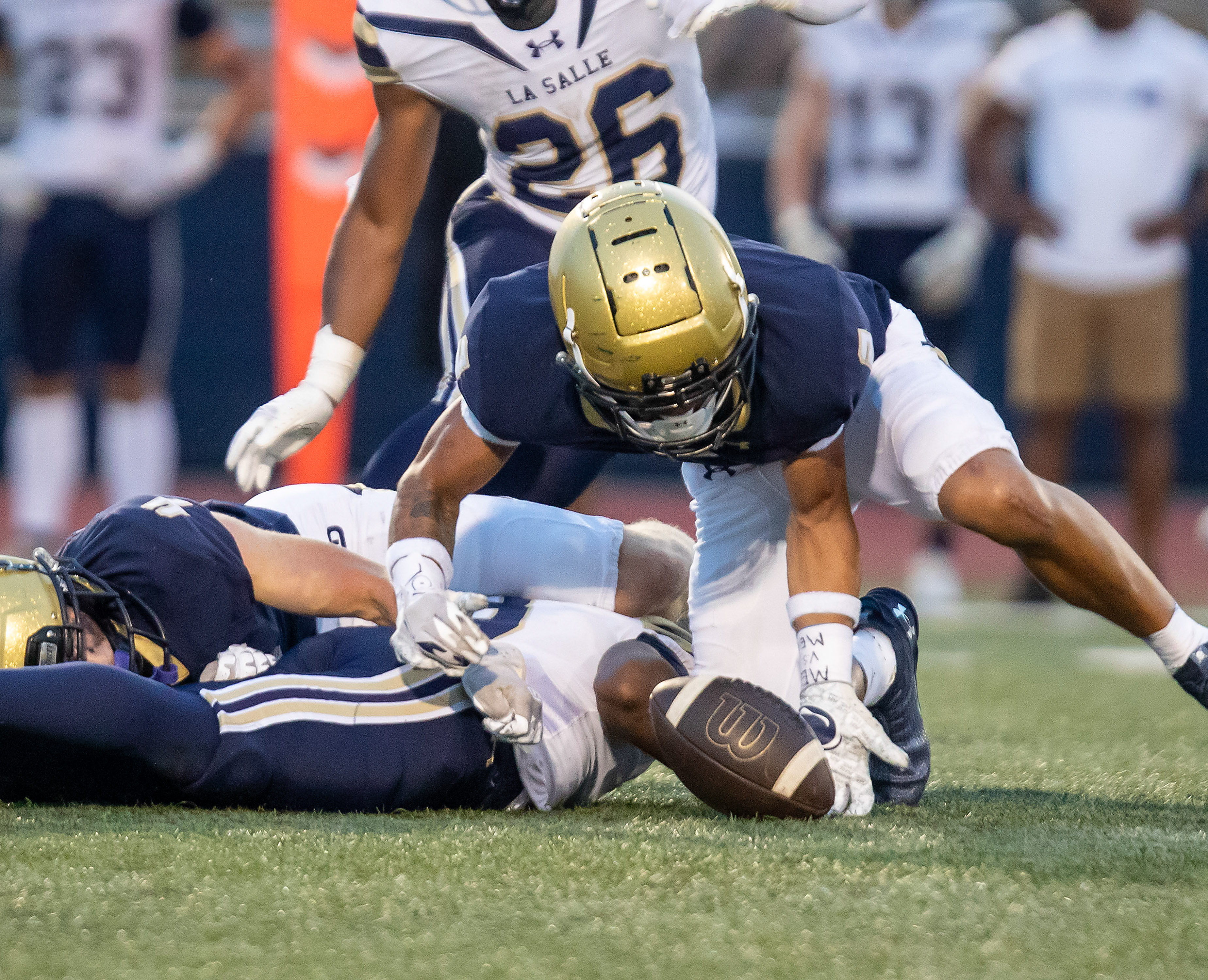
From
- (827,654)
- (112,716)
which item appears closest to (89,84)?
(112,716)

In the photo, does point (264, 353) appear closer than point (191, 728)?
No

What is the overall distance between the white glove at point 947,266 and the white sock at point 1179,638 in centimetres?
329

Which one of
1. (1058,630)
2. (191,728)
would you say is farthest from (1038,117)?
(191,728)

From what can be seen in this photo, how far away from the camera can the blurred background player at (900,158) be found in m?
5.82

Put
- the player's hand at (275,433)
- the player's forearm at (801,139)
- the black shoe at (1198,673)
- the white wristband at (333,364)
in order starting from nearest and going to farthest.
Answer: the black shoe at (1198,673) → the player's hand at (275,433) → the white wristband at (333,364) → the player's forearm at (801,139)

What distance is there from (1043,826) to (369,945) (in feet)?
3.29

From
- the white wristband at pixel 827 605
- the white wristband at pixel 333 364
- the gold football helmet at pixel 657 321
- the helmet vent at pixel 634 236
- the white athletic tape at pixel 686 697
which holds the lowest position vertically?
the white athletic tape at pixel 686 697

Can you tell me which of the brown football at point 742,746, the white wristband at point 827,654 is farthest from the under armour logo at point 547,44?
the brown football at point 742,746

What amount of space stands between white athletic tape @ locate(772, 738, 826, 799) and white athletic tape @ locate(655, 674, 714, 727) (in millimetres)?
143

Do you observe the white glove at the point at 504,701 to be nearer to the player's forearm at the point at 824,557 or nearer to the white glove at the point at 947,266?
the player's forearm at the point at 824,557

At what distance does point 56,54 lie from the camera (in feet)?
19.2

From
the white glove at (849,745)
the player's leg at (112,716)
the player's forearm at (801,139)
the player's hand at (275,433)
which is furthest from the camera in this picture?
the player's forearm at (801,139)

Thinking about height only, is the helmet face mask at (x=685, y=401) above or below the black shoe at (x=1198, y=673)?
above

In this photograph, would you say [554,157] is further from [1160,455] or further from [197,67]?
[197,67]
